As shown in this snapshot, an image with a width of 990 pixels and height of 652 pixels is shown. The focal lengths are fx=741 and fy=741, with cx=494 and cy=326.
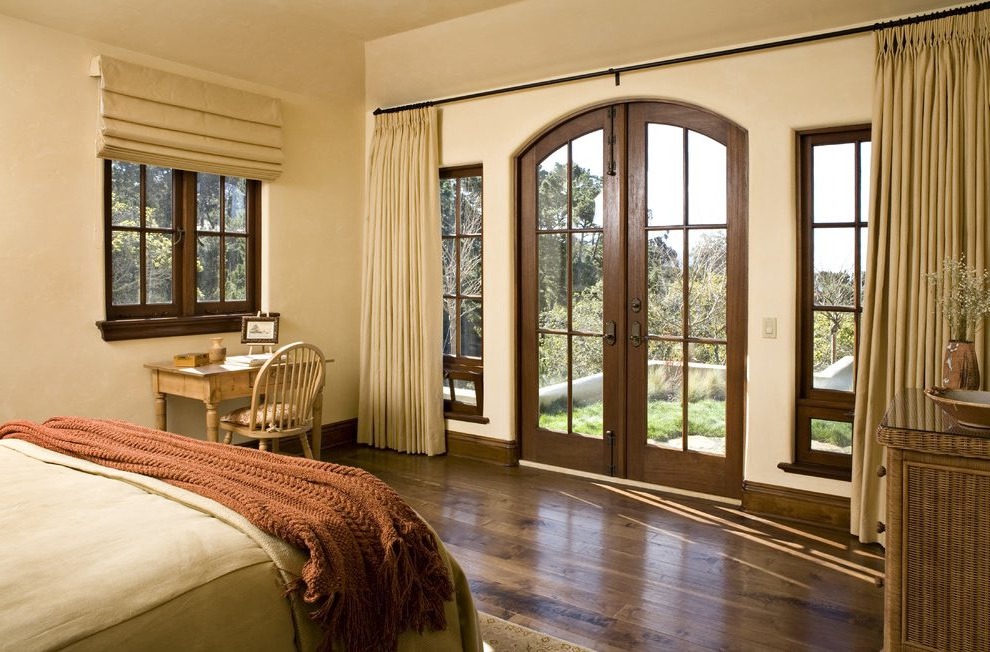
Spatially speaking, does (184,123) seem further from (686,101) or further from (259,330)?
(686,101)

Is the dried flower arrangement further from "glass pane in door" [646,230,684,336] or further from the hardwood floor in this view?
"glass pane in door" [646,230,684,336]

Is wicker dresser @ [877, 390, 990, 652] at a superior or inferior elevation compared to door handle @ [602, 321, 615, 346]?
inferior

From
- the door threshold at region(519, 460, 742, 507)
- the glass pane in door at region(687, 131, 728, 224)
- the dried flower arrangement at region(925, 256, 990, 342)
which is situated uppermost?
the glass pane in door at region(687, 131, 728, 224)

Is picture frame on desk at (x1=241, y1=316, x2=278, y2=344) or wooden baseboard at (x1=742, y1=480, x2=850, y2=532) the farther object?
picture frame on desk at (x1=241, y1=316, x2=278, y2=344)

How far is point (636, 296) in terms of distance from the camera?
437 cm

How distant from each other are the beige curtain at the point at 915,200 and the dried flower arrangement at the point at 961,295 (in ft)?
0.18

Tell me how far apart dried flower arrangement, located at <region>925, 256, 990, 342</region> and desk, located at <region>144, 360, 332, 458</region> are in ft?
11.3

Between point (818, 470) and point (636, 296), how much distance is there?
53.5 inches

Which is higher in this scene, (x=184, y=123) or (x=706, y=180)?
(x=184, y=123)

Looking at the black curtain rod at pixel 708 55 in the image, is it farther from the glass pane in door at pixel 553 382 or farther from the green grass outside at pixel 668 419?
the green grass outside at pixel 668 419

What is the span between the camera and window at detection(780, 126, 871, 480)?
3682 millimetres

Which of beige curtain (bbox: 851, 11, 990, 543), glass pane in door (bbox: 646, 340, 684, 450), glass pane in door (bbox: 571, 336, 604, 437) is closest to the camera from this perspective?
beige curtain (bbox: 851, 11, 990, 543)

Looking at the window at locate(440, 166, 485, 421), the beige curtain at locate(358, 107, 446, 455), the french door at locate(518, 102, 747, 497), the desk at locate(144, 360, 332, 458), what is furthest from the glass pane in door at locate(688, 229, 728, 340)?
the desk at locate(144, 360, 332, 458)

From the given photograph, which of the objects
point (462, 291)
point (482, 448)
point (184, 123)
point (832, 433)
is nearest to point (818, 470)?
point (832, 433)
